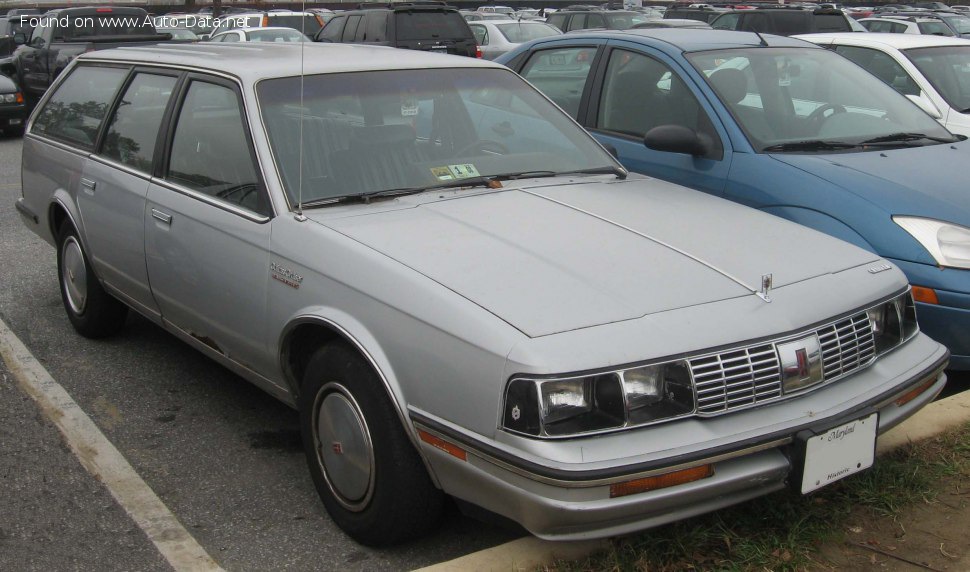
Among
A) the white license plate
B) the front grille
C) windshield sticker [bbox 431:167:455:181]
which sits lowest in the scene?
the white license plate

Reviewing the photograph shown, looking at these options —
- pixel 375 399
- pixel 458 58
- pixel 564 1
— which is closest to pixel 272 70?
pixel 458 58

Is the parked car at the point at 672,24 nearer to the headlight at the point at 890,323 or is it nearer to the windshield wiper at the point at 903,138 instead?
the windshield wiper at the point at 903,138

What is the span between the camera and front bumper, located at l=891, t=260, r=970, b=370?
4215 mm

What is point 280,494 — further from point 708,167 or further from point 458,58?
point 708,167

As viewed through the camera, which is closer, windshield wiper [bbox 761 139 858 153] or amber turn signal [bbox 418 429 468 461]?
amber turn signal [bbox 418 429 468 461]

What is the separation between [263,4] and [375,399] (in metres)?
50.4

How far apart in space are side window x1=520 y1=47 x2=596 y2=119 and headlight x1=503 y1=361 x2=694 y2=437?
3559 millimetres

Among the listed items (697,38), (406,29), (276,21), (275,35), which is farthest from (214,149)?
(276,21)

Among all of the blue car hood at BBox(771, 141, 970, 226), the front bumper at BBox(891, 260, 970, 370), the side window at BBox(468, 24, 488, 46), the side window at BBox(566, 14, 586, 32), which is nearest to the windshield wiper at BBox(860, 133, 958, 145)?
the blue car hood at BBox(771, 141, 970, 226)

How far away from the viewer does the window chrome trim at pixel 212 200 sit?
12.3ft

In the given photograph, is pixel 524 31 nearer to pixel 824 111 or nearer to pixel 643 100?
pixel 643 100

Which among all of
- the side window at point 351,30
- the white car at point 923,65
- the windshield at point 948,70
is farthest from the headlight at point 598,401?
the side window at point 351,30

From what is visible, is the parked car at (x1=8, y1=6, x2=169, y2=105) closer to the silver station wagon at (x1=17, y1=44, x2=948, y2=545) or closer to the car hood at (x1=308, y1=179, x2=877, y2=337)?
the silver station wagon at (x1=17, y1=44, x2=948, y2=545)

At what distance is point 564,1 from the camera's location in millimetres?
54906
